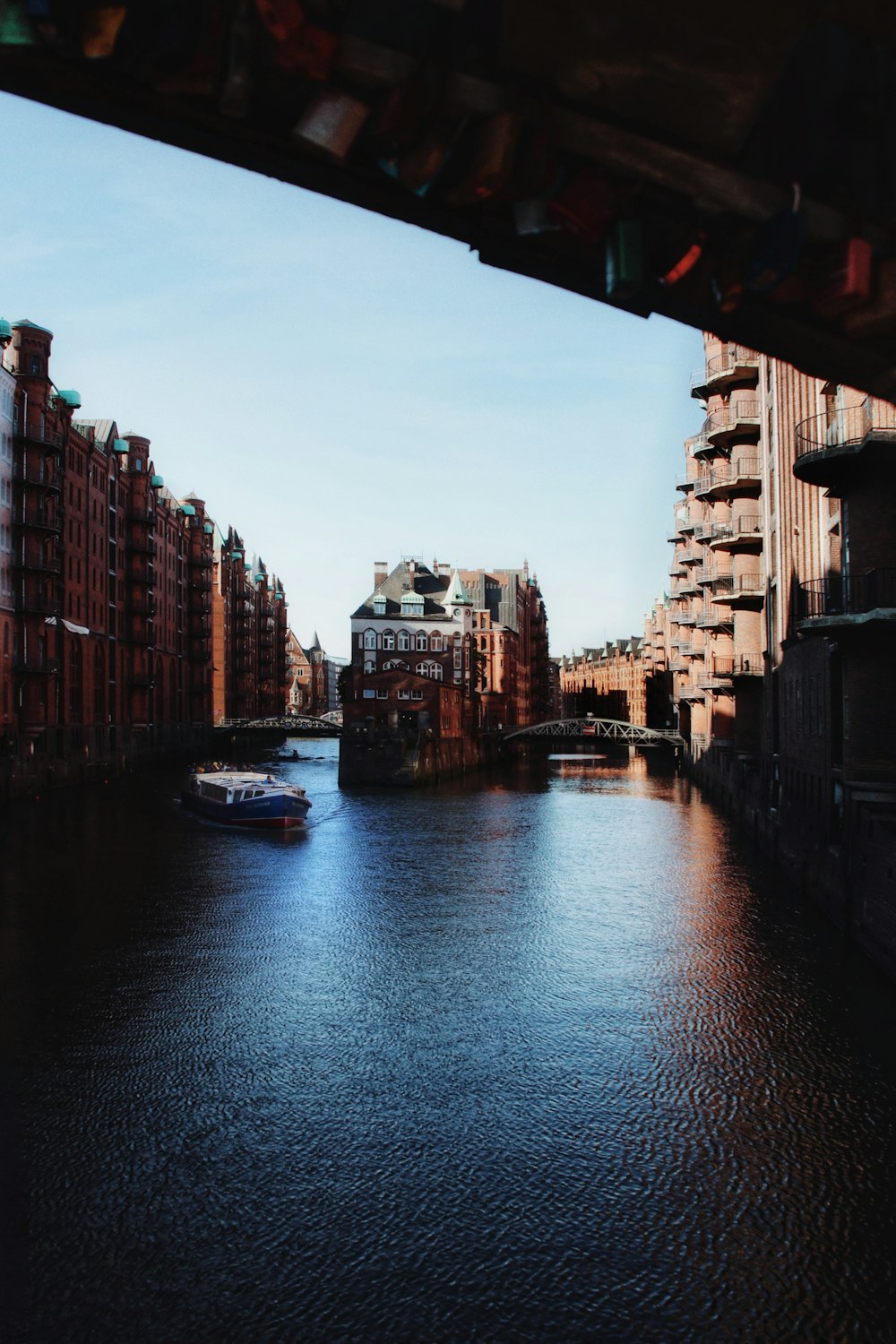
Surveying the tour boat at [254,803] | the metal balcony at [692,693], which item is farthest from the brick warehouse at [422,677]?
the tour boat at [254,803]

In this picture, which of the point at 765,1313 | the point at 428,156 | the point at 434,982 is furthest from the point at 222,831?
the point at 428,156

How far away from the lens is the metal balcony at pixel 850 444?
23.8m

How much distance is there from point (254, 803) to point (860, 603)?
29.7 m

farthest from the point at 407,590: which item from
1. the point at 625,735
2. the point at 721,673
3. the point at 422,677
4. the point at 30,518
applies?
the point at 721,673

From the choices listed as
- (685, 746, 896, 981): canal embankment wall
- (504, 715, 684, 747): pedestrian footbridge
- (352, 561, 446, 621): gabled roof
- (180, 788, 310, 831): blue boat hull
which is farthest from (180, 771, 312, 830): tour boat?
(504, 715, 684, 747): pedestrian footbridge

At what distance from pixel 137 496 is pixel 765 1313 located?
83.5 m

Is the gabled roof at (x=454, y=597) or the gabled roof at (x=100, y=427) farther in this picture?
the gabled roof at (x=454, y=597)

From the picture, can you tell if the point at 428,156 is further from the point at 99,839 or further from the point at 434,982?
the point at 99,839

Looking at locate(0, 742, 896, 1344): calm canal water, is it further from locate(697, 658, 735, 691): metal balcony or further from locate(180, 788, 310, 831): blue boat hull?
locate(697, 658, 735, 691): metal balcony

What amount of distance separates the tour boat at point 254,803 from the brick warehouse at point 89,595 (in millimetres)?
10917

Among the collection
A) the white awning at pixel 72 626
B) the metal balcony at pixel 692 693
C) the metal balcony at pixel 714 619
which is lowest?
the metal balcony at pixel 692 693

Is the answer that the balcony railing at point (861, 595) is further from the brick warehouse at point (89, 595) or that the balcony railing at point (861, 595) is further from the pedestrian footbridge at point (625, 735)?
the pedestrian footbridge at point (625, 735)

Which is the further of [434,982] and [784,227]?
[434,982]

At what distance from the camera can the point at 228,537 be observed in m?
138
